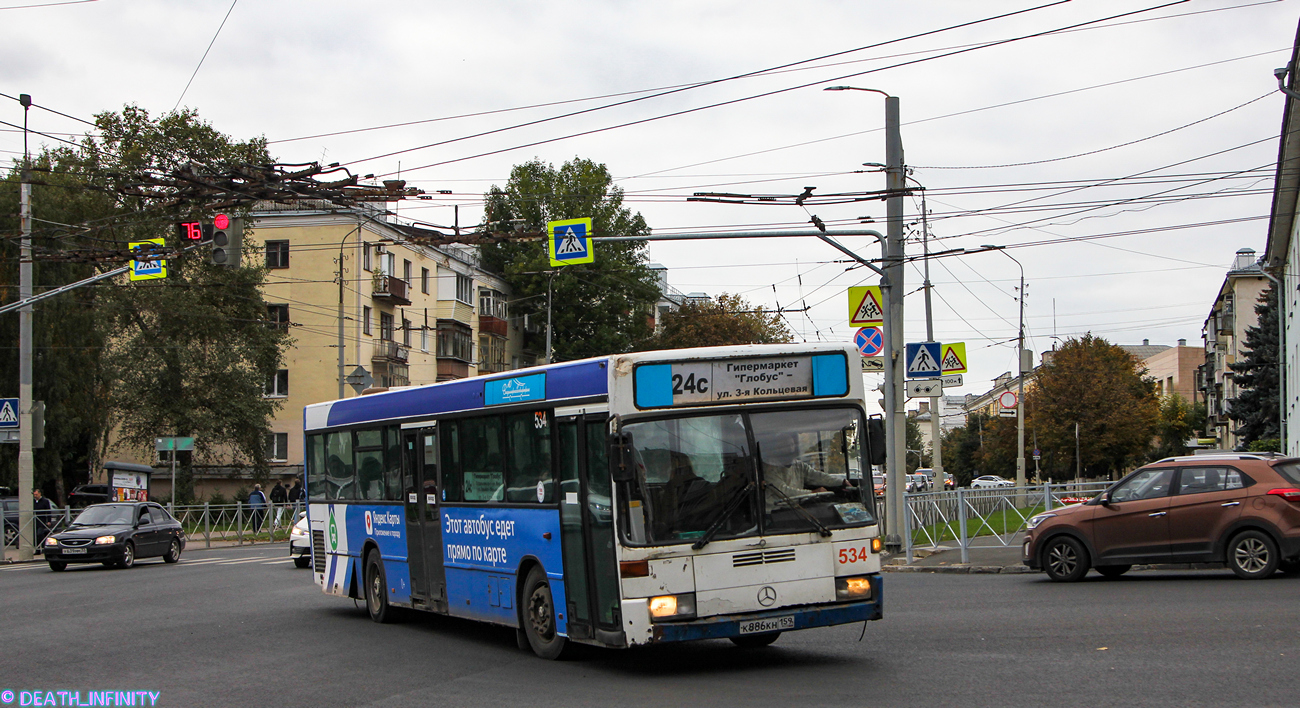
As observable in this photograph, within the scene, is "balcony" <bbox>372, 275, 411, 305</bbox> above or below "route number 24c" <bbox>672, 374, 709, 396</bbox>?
above

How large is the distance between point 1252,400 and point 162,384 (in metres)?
47.3

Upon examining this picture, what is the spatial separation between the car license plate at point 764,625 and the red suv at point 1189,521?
772 cm

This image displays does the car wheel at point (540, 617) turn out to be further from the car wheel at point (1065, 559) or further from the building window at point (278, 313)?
the building window at point (278, 313)

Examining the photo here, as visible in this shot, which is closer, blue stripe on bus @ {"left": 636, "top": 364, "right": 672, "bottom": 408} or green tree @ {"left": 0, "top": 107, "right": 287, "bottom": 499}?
blue stripe on bus @ {"left": 636, "top": 364, "right": 672, "bottom": 408}

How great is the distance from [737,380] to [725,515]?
1.08 metres

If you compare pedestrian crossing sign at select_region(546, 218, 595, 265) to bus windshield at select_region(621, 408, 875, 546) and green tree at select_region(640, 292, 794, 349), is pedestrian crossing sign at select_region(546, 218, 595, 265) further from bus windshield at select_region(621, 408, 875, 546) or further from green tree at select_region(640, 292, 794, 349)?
green tree at select_region(640, 292, 794, 349)

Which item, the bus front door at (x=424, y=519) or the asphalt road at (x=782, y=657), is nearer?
the asphalt road at (x=782, y=657)

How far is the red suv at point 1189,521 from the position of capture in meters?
14.6

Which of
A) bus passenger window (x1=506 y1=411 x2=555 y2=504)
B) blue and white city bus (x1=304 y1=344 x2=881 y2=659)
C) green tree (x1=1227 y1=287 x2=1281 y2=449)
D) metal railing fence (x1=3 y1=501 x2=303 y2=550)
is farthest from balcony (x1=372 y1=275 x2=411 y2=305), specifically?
blue and white city bus (x1=304 y1=344 x2=881 y2=659)

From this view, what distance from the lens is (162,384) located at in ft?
153

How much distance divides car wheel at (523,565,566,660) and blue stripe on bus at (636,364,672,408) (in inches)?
83.9

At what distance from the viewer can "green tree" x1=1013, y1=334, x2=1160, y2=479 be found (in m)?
65.3

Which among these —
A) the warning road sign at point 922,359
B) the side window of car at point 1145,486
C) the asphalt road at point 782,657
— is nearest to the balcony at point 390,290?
the warning road sign at point 922,359

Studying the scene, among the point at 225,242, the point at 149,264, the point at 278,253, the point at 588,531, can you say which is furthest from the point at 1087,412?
the point at 588,531
